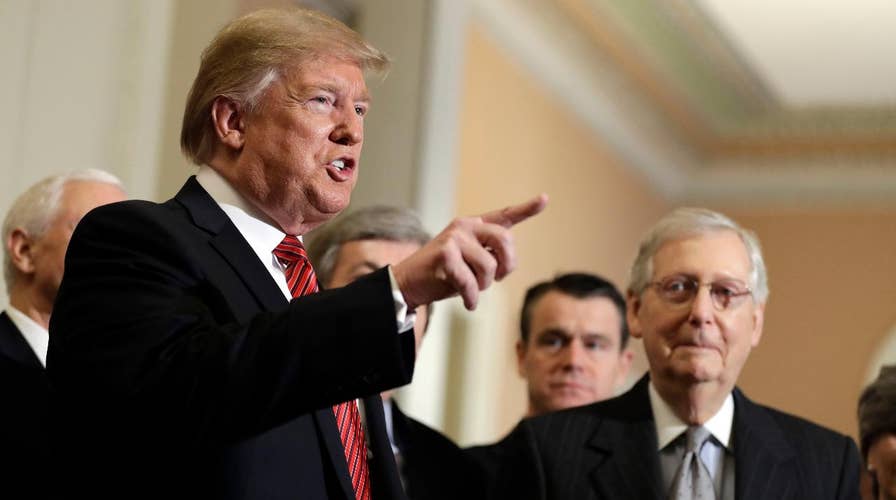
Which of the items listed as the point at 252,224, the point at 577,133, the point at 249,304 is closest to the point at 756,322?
the point at 252,224

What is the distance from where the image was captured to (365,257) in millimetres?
3844

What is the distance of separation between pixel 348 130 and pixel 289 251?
221 millimetres

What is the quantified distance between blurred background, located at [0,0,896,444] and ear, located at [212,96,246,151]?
2.28 metres

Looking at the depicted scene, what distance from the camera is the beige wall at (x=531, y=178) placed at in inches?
306

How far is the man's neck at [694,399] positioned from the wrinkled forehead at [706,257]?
27 cm

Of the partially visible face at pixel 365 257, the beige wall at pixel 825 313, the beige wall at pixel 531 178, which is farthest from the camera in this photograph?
the beige wall at pixel 825 313

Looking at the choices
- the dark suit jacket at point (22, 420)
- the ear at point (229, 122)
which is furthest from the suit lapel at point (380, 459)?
the dark suit jacket at point (22, 420)

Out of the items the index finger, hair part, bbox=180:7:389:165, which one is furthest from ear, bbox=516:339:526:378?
the index finger

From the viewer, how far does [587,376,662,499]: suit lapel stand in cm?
308

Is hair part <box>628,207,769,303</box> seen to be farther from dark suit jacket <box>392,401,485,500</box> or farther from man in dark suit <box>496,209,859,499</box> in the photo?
dark suit jacket <box>392,401,485,500</box>

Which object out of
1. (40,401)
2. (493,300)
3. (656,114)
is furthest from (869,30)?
(40,401)

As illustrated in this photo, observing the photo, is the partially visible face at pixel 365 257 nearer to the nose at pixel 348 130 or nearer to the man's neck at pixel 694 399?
the man's neck at pixel 694 399

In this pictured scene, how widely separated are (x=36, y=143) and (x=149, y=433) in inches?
113

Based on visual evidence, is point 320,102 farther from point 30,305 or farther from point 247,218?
point 30,305
